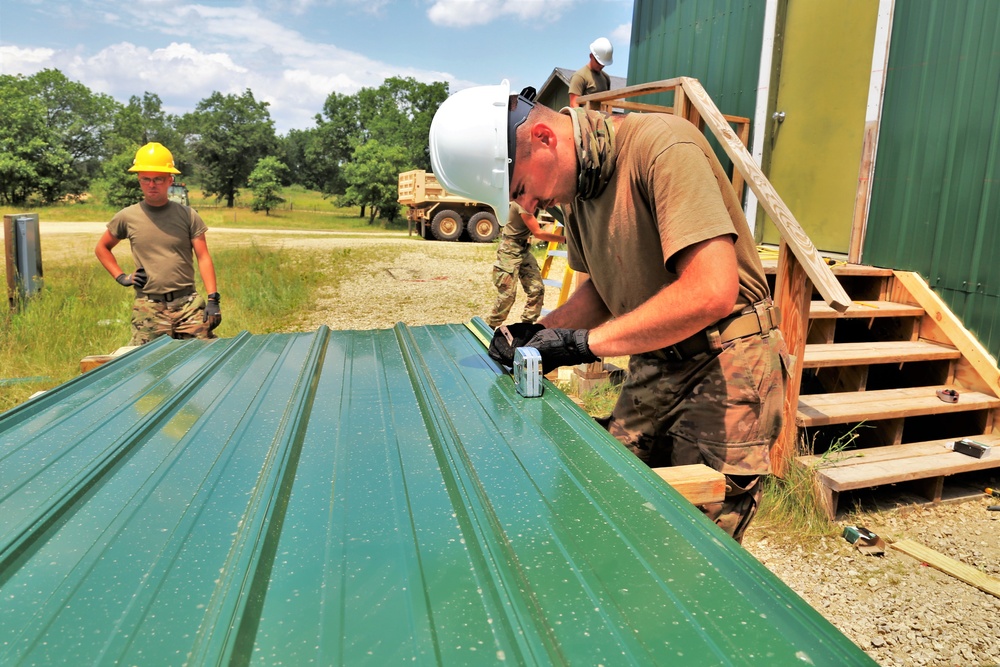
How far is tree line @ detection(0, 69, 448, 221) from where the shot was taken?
130 ft

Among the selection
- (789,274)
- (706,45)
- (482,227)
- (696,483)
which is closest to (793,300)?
(789,274)

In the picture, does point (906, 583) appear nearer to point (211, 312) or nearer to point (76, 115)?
point (211, 312)

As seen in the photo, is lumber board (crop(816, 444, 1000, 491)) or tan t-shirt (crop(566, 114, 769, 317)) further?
lumber board (crop(816, 444, 1000, 491))

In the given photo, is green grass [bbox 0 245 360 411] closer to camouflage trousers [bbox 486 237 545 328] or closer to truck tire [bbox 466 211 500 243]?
camouflage trousers [bbox 486 237 545 328]

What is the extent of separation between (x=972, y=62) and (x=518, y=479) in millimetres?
4881

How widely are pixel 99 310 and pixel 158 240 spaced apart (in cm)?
376

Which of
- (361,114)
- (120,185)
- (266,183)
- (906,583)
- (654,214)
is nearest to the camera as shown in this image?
(654,214)

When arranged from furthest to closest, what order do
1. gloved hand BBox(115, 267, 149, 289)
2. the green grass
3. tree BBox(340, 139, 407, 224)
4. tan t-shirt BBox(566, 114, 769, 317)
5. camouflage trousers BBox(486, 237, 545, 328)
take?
tree BBox(340, 139, 407, 224) → camouflage trousers BBox(486, 237, 545, 328) → the green grass → gloved hand BBox(115, 267, 149, 289) → tan t-shirt BBox(566, 114, 769, 317)

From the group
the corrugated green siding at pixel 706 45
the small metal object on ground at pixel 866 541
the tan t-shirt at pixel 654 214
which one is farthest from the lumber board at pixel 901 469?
the corrugated green siding at pixel 706 45

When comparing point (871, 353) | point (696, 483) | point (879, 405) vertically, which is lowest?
point (879, 405)

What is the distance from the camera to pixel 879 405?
13.8ft

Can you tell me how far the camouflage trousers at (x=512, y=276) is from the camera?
727cm

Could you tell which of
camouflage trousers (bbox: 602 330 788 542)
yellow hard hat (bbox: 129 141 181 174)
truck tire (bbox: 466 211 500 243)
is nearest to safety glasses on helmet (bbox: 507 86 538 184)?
camouflage trousers (bbox: 602 330 788 542)

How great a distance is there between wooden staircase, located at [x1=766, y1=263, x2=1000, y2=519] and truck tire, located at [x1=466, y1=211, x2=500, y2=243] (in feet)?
51.3
